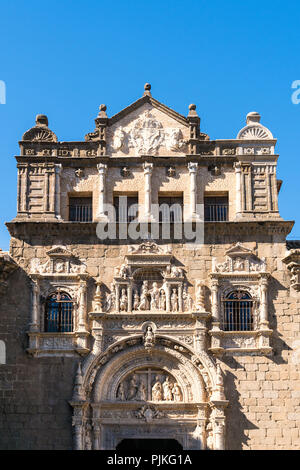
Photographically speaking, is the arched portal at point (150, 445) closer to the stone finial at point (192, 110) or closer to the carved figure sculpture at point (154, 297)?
the carved figure sculpture at point (154, 297)

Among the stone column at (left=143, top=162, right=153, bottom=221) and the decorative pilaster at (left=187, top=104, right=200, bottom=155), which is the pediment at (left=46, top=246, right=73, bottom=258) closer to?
the stone column at (left=143, top=162, right=153, bottom=221)

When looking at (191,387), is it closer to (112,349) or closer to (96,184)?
(112,349)

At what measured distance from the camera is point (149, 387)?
27312 mm

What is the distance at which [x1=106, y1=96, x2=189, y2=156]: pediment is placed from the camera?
29.3 metres

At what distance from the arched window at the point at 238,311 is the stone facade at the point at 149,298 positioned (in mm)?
34

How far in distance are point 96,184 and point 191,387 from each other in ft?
23.7

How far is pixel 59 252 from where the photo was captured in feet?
92.2

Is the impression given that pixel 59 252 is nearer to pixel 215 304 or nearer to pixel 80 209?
pixel 80 209

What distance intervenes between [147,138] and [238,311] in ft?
21.4

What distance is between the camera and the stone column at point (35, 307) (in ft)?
89.2

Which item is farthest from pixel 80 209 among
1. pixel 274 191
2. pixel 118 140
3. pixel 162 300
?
pixel 274 191

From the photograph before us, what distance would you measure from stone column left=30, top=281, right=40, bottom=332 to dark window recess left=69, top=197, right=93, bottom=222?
2691 mm
